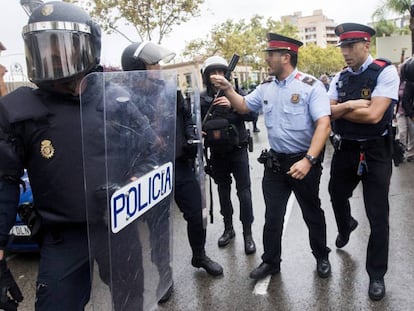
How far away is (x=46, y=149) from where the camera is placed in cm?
163

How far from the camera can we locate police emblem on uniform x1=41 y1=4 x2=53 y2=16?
1.68 m

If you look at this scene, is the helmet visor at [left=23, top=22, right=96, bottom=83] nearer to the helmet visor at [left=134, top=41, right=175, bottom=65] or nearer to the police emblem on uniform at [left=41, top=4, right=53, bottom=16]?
the police emblem on uniform at [left=41, top=4, right=53, bottom=16]

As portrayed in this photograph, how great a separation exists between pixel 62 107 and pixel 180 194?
150 cm

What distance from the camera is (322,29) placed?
13438cm

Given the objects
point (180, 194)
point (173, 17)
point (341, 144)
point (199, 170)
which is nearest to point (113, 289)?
point (180, 194)

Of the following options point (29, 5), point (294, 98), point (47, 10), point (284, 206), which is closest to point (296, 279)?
point (284, 206)

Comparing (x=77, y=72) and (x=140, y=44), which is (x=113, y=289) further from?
(x=140, y=44)

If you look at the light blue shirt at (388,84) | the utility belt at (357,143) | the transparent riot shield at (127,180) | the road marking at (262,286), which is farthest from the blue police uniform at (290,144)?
the transparent riot shield at (127,180)

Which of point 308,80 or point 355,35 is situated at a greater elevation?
point 355,35

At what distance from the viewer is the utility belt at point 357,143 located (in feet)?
9.42

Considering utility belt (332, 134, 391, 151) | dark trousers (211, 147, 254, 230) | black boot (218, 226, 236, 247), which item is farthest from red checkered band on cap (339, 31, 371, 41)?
black boot (218, 226, 236, 247)

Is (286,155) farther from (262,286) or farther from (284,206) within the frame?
(262,286)

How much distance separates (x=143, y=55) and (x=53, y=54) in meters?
1.21

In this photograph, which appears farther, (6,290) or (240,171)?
(240,171)
